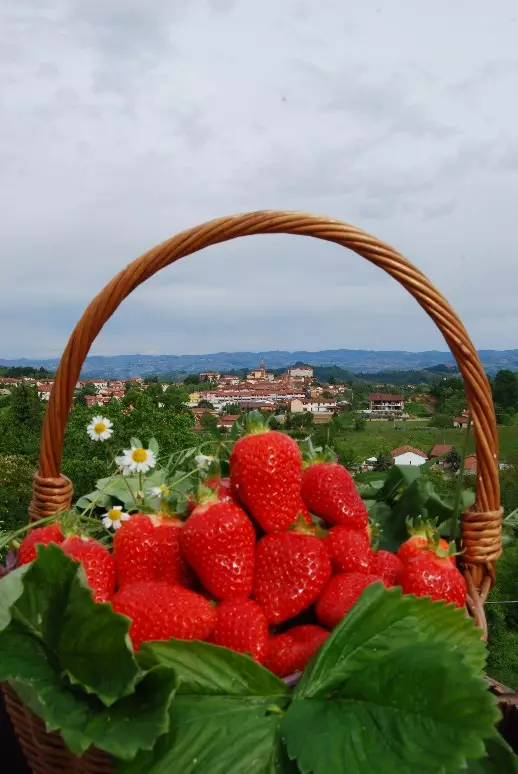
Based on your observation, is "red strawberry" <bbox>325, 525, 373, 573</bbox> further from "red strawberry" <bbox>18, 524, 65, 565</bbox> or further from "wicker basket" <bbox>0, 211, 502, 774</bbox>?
"red strawberry" <bbox>18, 524, 65, 565</bbox>

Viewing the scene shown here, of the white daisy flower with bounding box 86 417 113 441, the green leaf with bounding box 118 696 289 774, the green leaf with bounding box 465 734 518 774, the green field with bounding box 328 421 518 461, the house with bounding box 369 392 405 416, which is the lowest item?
the green field with bounding box 328 421 518 461

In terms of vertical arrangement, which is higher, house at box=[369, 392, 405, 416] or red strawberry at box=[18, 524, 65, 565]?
red strawberry at box=[18, 524, 65, 565]

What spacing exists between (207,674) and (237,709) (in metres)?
0.05

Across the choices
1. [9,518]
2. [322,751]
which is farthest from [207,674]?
[9,518]

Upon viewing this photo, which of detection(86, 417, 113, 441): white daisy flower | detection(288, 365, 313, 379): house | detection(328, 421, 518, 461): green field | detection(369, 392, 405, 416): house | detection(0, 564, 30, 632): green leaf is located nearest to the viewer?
detection(0, 564, 30, 632): green leaf

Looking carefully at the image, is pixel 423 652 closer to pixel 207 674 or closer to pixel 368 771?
pixel 368 771

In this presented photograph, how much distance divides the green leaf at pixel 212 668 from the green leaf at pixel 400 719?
43 mm

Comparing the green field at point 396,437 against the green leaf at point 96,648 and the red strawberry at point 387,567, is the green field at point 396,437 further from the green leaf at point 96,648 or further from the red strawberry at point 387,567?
the green leaf at point 96,648

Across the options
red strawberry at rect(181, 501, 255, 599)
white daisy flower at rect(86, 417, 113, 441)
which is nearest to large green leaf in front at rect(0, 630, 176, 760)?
red strawberry at rect(181, 501, 255, 599)

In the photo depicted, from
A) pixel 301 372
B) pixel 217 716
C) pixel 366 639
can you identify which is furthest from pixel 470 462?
pixel 301 372

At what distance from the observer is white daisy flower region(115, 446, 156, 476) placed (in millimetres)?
1191

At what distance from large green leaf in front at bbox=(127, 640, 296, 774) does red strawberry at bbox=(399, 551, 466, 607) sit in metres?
0.31

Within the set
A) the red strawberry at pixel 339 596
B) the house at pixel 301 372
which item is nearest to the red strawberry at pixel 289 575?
the red strawberry at pixel 339 596

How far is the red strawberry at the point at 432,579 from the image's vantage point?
1.01 m
